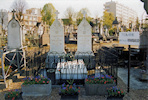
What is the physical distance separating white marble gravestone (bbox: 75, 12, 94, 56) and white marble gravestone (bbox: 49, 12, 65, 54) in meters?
1.18

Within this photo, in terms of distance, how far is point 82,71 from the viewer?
6848mm

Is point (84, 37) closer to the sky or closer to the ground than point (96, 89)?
closer to the sky

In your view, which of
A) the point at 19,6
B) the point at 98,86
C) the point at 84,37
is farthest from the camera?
the point at 19,6

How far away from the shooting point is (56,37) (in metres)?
10.1

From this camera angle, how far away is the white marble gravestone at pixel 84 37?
9984 millimetres

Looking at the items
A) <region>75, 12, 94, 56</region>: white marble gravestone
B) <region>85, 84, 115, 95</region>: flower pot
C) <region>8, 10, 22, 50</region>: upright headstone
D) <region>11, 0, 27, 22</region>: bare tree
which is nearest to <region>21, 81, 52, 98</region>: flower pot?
<region>85, 84, 115, 95</region>: flower pot

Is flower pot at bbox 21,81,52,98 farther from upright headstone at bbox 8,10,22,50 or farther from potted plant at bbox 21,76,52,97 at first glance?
upright headstone at bbox 8,10,22,50

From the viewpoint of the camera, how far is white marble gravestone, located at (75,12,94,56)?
998cm

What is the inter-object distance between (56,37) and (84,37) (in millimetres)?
1899

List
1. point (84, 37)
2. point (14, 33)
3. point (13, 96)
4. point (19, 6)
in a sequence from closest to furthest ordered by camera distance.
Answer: point (13, 96) < point (14, 33) < point (84, 37) < point (19, 6)

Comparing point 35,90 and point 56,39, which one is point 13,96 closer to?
point 35,90

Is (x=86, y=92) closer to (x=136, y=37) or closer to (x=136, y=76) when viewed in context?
(x=136, y=37)

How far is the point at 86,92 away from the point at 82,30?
5.36 meters

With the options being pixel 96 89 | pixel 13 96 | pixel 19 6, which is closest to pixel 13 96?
pixel 13 96
